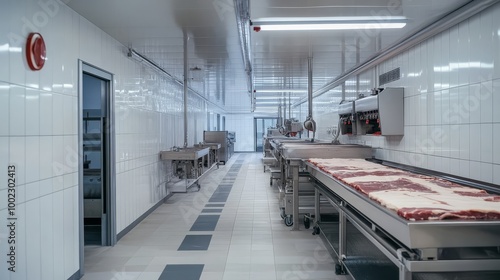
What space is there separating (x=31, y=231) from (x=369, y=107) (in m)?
3.57

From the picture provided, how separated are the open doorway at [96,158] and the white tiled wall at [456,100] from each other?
331cm

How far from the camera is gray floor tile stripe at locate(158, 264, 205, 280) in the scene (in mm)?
3007

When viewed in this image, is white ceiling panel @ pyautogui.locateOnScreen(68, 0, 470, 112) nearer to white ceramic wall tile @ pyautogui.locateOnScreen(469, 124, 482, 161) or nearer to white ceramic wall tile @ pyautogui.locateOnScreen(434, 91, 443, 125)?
white ceramic wall tile @ pyautogui.locateOnScreen(434, 91, 443, 125)

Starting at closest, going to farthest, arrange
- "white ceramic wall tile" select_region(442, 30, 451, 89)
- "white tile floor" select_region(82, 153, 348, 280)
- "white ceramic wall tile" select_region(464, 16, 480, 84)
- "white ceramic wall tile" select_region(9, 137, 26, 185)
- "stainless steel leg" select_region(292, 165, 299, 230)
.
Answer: "white ceramic wall tile" select_region(9, 137, 26, 185)
"white ceramic wall tile" select_region(464, 16, 480, 84)
"white ceramic wall tile" select_region(442, 30, 451, 89)
"white tile floor" select_region(82, 153, 348, 280)
"stainless steel leg" select_region(292, 165, 299, 230)

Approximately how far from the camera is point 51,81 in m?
2.64

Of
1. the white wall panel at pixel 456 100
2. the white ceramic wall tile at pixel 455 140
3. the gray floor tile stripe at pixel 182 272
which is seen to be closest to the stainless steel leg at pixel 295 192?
the white wall panel at pixel 456 100

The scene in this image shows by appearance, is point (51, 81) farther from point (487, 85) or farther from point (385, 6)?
point (487, 85)

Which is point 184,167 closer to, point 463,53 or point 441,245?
point 463,53

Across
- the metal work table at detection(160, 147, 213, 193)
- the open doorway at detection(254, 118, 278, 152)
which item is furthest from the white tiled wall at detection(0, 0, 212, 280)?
the open doorway at detection(254, 118, 278, 152)

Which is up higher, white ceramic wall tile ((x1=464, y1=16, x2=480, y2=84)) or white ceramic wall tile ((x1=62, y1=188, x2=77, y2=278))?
white ceramic wall tile ((x1=464, y1=16, x2=480, y2=84))

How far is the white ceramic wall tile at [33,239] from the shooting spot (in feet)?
7.60

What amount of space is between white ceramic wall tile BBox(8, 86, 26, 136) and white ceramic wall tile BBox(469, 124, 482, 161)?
3323mm

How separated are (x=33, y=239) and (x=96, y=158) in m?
2.53

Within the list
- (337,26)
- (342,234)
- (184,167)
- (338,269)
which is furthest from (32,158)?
(184,167)
